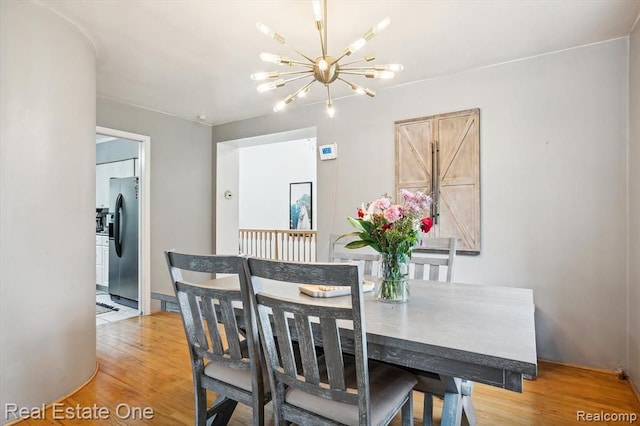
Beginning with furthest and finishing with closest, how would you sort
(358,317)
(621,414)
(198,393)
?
(621,414), (198,393), (358,317)

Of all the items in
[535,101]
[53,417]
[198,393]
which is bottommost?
[53,417]

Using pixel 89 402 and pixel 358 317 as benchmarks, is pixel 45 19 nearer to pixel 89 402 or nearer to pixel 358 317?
pixel 89 402

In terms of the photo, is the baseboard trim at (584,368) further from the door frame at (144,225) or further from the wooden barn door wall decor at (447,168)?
the door frame at (144,225)

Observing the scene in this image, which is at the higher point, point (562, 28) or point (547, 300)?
point (562, 28)

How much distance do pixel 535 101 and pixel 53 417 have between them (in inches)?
154

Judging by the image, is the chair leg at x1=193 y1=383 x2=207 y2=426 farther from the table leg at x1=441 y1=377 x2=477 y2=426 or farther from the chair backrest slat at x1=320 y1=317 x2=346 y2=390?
the table leg at x1=441 y1=377 x2=477 y2=426

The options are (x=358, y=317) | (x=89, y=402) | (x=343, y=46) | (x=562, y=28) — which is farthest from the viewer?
(x=343, y=46)

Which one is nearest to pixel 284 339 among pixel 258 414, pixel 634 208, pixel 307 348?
pixel 307 348

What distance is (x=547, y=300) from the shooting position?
2.72 metres

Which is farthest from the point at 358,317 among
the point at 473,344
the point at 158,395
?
the point at 158,395

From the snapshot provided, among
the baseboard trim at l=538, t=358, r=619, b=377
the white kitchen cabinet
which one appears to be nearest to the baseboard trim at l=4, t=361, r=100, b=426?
the white kitchen cabinet

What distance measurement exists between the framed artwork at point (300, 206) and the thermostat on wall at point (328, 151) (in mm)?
3716

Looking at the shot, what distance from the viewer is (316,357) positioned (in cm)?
127

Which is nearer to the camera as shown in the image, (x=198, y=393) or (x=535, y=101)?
(x=198, y=393)
